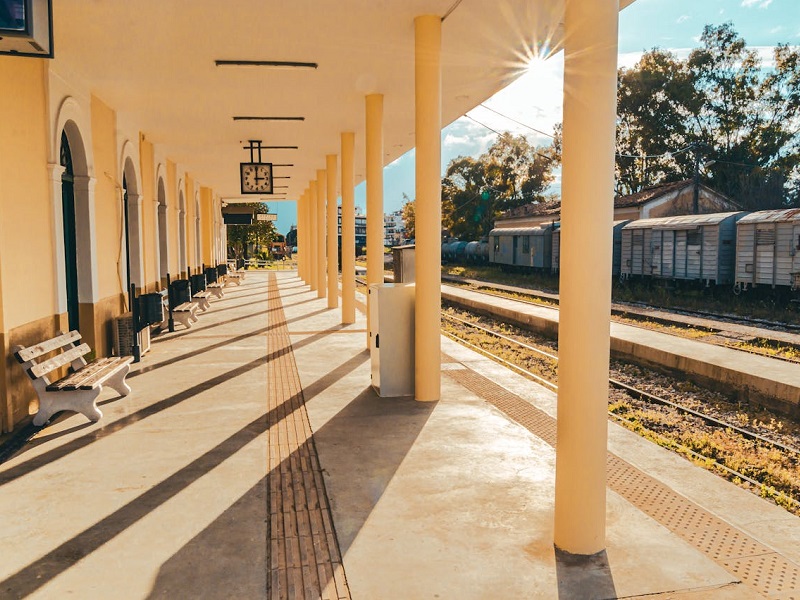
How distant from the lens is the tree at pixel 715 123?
35.1m

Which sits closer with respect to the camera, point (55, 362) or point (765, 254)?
point (55, 362)

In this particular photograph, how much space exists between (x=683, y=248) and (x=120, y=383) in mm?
18597

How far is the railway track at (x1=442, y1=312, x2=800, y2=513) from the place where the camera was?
526 cm

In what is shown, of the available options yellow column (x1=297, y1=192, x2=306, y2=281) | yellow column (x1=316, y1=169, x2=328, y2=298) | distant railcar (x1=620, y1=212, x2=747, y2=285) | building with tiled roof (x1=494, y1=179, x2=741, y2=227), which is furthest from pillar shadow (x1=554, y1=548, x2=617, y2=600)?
building with tiled roof (x1=494, y1=179, x2=741, y2=227)

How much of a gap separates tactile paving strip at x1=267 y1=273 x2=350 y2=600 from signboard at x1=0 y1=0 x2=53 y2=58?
3.43 meters

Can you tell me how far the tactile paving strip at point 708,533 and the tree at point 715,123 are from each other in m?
32.0

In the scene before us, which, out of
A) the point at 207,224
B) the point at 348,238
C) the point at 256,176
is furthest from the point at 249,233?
the point at 256,176

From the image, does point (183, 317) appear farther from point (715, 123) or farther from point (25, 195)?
point (715, 123)

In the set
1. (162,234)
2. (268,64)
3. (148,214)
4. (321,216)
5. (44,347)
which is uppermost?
(268,64)

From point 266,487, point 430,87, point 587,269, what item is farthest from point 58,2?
point 587,269

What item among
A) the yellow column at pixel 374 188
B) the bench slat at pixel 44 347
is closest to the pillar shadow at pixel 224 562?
the bench slat at pixel 44 347

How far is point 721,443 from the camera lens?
6.45 m

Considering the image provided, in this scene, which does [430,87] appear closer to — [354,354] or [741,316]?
[354,354]

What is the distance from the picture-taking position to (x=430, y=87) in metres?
6.63
